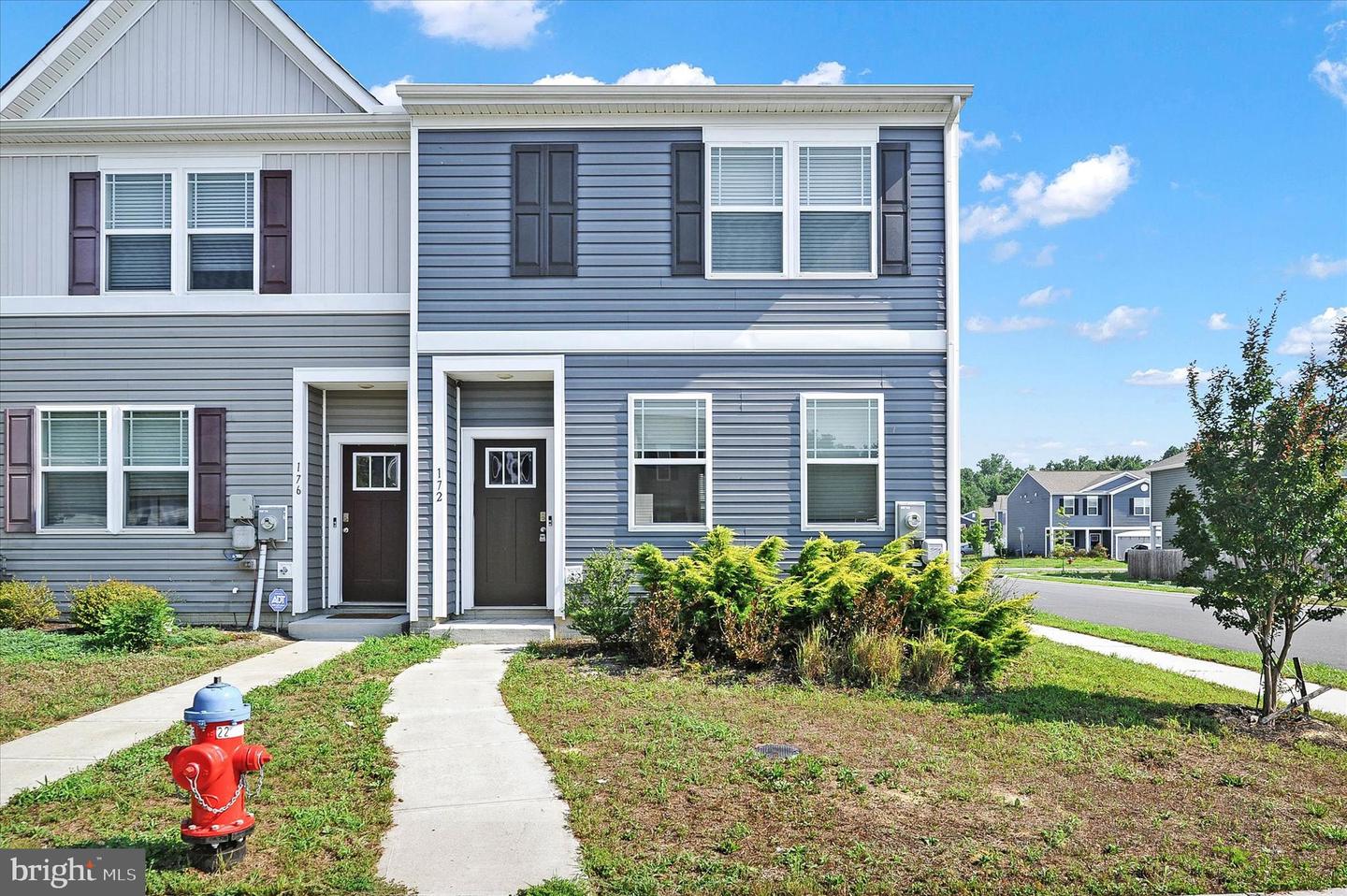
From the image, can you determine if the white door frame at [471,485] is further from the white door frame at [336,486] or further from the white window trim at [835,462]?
the white window trim at [835,462]

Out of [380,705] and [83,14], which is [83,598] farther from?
[83,14]

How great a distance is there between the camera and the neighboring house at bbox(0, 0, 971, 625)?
34.7ft

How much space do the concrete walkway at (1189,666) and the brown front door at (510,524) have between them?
270 inches

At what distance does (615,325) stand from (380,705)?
17.1 feet

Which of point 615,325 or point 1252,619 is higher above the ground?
point 615,325

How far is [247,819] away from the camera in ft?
13.7

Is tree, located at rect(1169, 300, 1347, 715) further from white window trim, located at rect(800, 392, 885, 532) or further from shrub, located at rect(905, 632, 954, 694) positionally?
white window trim, located at rect(800, 392, 885, 532)

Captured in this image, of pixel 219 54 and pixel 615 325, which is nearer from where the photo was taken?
pixel 615 325

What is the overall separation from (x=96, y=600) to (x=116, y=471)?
1.73 m

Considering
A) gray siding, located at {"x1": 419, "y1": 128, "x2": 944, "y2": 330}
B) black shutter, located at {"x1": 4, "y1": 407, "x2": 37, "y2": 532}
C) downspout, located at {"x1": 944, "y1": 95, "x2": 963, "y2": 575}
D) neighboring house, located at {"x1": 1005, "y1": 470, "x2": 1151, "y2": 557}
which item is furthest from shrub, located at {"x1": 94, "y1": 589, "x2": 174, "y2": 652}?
neighboring house, located at {"x1": 1005, "y1": 470, "x2": 1151, "y2": 557}

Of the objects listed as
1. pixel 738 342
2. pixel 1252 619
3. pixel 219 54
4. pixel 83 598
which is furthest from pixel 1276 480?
pixel 219 54

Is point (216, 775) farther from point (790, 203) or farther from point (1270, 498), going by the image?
point (790, 203)

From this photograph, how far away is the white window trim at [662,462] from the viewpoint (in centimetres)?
1051

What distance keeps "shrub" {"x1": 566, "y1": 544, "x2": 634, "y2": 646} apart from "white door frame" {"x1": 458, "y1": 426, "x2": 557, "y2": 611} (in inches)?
67.9
